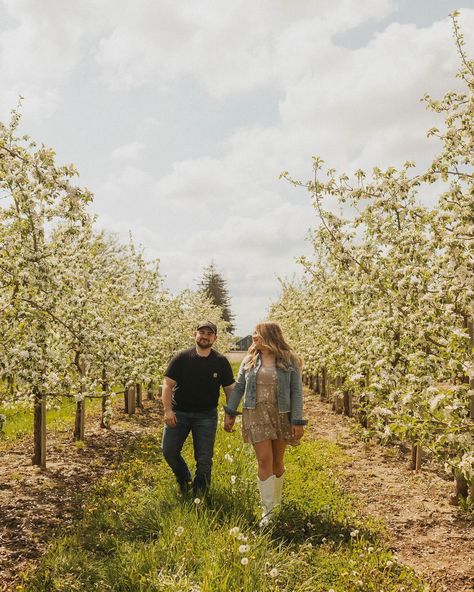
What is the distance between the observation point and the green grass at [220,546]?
488 cm

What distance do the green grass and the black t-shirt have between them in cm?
117

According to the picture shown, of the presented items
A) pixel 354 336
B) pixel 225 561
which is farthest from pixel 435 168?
pixel 225 561

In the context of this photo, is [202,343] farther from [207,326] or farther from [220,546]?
[220,546]

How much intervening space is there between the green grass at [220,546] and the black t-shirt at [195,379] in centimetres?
117

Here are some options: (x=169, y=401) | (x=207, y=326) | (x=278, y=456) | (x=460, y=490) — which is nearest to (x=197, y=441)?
(x=169, y=401)

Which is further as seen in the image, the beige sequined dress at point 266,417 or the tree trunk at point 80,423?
the tree trunk at point 80,423

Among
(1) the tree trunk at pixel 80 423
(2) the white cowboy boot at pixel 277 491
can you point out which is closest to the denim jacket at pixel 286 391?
(2) the white cowboy boot at pixel 277 491

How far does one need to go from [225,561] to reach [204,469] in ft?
7.65

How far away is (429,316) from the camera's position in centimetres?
745

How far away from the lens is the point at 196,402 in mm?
7234

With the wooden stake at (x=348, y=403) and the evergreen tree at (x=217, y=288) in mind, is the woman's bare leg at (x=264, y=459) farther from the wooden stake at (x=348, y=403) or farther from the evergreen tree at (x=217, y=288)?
the evergreen tree at (x=217, y=288)

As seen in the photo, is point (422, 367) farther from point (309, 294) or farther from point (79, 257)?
point (309, 294)

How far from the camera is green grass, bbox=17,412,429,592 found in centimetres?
488

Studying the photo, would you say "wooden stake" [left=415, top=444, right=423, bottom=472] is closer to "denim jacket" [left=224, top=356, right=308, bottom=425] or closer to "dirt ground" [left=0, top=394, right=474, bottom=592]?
"dirt ground" [left=0, top=394, right=474, bottom=592]
